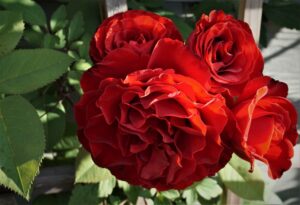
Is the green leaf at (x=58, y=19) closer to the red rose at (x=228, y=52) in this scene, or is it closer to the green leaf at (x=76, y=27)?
the green leaf at (x=76, y=27)

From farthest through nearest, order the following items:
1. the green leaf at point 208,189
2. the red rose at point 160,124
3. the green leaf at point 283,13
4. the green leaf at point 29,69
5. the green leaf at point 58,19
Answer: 1. the green leaf at point 283,13
2. the green leaf at point 208,189
3. the green leaf at point 58,19
4. the green leaf at point 29,69
5. the red rose at point 160,124

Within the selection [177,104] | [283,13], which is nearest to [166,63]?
[177,104]

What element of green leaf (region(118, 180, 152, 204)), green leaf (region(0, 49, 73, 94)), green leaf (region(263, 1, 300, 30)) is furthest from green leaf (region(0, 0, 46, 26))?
green leaf (region(263, 1, 300, 30))

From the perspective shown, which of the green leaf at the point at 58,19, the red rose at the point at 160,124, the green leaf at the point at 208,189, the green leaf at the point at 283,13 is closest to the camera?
the red rose at the point at 160,124

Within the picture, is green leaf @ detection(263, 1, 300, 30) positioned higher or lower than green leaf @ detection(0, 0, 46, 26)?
lower

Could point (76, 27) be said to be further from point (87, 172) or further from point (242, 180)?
point (242, 180)

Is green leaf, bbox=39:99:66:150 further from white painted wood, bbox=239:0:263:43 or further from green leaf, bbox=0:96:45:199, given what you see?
white painted wood, bbox=239:0:263:43

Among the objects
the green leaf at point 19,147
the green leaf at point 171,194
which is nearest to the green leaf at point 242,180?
the green leaf at point 171,194
